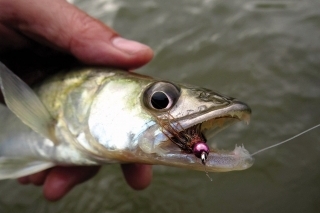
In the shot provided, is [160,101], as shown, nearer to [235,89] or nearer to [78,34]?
[78,34]

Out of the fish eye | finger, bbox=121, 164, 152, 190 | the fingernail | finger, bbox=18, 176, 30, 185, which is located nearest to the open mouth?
the fish eye

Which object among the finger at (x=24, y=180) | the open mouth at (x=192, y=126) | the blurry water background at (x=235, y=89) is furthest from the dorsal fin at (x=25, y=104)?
the blurry water background at (x=235, y=89)

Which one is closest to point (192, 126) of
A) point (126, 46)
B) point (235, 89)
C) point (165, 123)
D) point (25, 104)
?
point (165, 123)

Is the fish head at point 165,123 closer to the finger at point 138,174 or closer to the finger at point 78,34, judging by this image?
the finger at point 78,34

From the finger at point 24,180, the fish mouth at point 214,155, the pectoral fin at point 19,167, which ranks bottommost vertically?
the finger at point 24,180

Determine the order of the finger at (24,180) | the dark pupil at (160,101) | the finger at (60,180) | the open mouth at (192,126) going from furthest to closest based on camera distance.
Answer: the finger at (24,180) → the finger at (60,180) → the dark pupil at (160,101) → the open mouth at (192,126)

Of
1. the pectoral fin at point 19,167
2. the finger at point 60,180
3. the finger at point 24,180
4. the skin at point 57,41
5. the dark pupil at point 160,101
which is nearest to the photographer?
the dark pupil at point 160,101
